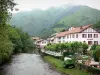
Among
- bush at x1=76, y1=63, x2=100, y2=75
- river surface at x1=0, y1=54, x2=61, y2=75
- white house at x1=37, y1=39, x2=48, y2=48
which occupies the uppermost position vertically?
white house at x1=37, y1=39, x2=48, y2=48

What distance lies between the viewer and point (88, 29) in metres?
89.7

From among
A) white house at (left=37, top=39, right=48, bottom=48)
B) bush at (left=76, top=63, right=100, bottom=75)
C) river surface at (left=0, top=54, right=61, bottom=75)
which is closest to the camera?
bush at (left=76, top=63, right=100, bottom=75)

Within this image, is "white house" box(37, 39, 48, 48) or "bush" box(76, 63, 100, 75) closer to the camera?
"bush" box(76, 63, 100, 75)

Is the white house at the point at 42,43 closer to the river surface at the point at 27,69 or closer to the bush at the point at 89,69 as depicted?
the river surface at the point at 27,69

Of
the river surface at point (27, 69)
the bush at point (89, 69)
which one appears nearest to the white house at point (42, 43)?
the river surface at point (27, 69)

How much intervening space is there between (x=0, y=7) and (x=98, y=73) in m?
16.1

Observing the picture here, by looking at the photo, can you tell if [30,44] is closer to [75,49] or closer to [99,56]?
[75,49]

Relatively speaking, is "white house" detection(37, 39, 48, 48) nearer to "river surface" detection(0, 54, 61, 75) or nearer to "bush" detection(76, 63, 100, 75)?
"river surface" detection(0, 54, 61, 75)

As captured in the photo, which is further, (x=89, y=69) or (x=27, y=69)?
(x=27, y=69)

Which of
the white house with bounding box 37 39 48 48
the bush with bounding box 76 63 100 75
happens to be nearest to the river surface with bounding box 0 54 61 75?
the bush with bounding box 76 63 100 75

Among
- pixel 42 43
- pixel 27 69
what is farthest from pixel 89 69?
pixel 42 43

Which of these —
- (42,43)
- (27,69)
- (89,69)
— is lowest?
(27,69)

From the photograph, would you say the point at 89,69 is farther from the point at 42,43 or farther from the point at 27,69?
the point at 42,43

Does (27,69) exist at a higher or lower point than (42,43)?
lower
